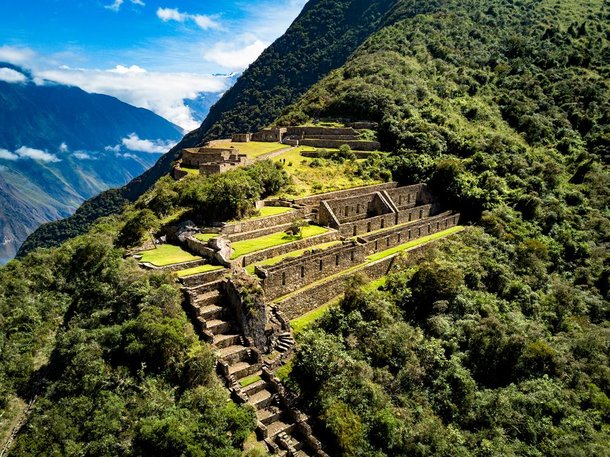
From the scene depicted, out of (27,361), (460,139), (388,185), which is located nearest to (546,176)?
(460,139)

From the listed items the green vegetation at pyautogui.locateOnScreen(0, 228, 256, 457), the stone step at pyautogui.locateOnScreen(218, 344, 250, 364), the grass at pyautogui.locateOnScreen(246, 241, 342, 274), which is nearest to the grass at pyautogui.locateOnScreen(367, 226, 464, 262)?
the grass at pyautogui.locateOnScreen(246, 241, 342, 274)

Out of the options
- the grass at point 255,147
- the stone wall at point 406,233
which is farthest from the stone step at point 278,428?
the grass at point 255,147

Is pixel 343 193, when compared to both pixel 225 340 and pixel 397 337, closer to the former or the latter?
pixel 397 337

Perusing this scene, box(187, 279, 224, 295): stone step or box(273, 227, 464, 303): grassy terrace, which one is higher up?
box(187, 279, 224, 295): stone step

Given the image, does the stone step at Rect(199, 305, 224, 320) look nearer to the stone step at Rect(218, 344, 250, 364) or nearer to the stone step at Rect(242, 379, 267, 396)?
the stone step at Rect(218, 344, 250, 364)

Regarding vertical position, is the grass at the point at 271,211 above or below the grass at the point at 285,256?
above

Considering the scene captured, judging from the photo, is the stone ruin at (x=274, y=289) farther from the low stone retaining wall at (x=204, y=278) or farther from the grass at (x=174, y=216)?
the grass at (x=174, y=216)
